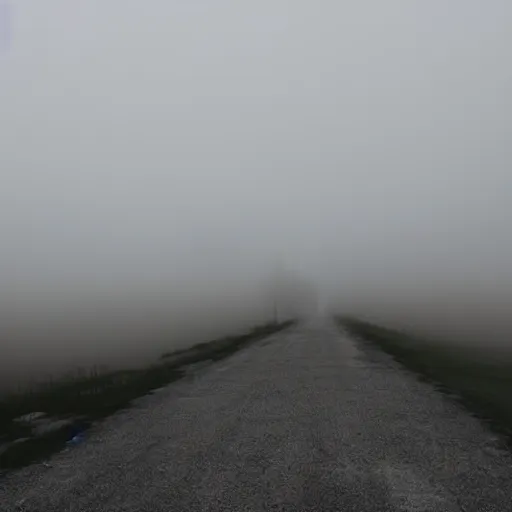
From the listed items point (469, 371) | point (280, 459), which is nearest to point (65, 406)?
point (280, 459)

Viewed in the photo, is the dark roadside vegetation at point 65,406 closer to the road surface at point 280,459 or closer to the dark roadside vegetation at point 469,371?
the road surface at point 280,459

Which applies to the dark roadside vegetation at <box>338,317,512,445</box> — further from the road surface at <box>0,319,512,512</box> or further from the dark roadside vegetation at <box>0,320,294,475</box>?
the dark roadside vegetation at <box>0,320,294,475</box>

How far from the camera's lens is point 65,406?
17.9 meters

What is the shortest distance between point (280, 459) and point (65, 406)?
11.3 meters

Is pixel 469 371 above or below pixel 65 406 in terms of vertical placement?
below

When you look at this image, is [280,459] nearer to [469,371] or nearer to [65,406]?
[65,406]

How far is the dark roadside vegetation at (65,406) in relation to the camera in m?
12.6

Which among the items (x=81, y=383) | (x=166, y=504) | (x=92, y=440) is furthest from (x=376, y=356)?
(x=166, y=504)

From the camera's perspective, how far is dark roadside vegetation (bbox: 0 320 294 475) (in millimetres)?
12633

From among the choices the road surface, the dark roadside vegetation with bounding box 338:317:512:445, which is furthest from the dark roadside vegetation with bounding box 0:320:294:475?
the dark roadside vegetation with bounding box 338:317:512:445

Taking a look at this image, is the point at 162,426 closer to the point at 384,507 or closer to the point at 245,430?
the point at 245,430

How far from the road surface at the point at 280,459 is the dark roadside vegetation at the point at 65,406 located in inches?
40.9

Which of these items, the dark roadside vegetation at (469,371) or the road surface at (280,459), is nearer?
the road surface at (280,459)

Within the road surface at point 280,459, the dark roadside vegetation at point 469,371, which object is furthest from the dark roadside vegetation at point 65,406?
the dark roadside vegetation at point 469,371
